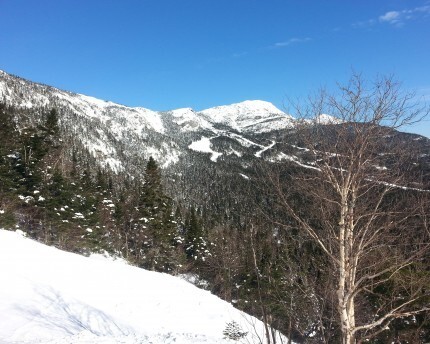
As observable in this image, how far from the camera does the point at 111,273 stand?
24.3 meters

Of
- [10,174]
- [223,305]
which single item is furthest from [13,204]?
[223,305]

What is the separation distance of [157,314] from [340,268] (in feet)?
56.1

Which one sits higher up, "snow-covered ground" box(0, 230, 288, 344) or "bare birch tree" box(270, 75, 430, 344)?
"bare birch tree" box(270, 75, 430, 344)

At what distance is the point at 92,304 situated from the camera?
17953 millimetres

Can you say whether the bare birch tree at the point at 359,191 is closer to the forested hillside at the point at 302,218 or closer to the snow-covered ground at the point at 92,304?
the forested hillside at the point at 302,218

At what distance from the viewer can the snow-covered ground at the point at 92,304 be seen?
40.4ft

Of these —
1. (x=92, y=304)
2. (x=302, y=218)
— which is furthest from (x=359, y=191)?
(x=92, y=304)

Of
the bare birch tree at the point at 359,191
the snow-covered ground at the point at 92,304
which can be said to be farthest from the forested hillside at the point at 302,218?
the snow-covered ground at the point at 92,304

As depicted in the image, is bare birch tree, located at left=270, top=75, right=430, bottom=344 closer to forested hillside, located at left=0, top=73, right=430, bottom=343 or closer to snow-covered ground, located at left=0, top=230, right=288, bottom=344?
forested hillside, located at left=0, top=73, right=430, bottom=343

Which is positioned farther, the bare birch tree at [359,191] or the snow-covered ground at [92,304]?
the snow-covered ground at [92,304]

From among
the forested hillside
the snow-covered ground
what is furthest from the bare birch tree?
the snow-covered ground

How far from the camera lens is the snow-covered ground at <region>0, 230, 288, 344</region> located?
1231 cm

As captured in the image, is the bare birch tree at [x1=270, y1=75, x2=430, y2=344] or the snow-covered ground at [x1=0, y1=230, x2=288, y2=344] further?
the snow-covered ground at [x1=0, y1=230, x2=288, y2=344]

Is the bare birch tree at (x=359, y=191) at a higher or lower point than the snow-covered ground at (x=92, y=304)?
higher
